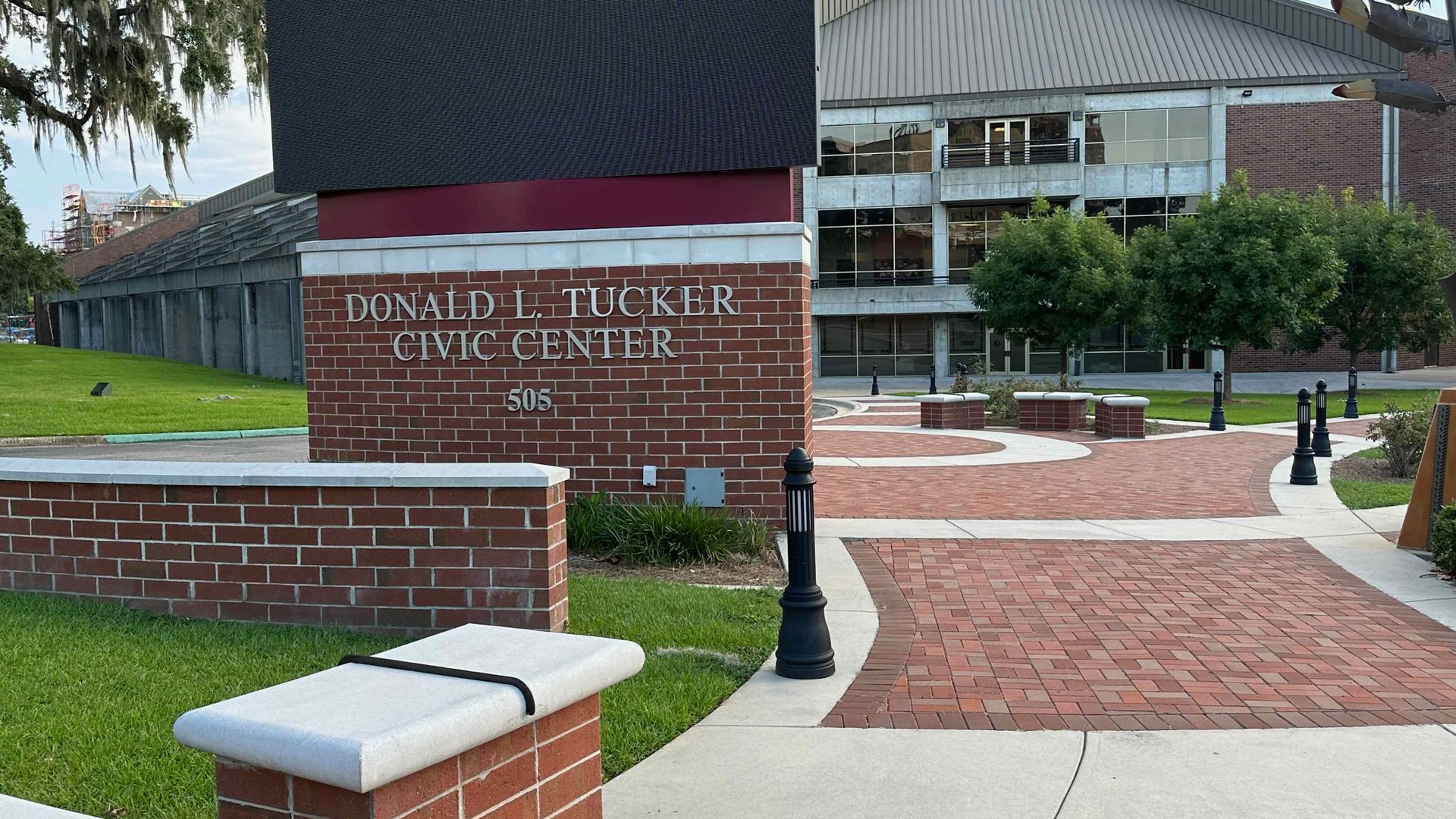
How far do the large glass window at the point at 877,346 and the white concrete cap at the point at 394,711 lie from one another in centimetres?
4847

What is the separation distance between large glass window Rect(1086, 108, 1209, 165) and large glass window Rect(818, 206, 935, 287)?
24.0 ft

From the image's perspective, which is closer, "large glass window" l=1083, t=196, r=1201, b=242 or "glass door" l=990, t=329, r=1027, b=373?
"large glass window" l=1083, t=196, r=1201, b=242

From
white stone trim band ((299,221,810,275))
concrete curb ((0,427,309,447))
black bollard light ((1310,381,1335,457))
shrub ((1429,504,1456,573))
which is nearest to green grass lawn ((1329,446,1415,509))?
black bollard light ((1310,381,1335,457))

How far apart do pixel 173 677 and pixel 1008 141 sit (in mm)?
47207

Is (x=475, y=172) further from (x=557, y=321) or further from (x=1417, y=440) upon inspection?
(x=1417, y=440)

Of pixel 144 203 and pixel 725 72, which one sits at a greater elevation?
pixel 144 203

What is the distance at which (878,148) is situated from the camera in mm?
50312

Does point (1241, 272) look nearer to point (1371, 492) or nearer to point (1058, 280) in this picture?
point (1058, 280)

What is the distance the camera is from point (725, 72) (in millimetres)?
10258

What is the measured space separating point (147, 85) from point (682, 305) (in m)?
13.4

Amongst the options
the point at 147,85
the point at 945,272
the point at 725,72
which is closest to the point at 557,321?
the point at 725,72

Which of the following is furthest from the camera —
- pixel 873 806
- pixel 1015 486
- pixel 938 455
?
pixel 938 455

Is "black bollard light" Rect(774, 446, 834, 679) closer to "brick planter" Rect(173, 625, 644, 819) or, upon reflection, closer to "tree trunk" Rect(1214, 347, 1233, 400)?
"brick planter" Rect(173, 625, 644, 819)

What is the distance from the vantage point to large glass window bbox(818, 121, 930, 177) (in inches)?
1966
